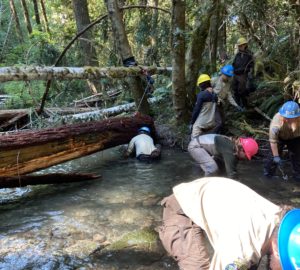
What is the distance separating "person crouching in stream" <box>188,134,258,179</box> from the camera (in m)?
4.98

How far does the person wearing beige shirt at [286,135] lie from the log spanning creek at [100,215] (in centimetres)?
33

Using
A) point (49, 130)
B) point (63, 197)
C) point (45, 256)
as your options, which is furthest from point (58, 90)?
point (45, 256)

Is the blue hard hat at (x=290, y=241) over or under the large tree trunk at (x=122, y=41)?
under

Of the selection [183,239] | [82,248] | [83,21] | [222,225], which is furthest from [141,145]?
[83,21]

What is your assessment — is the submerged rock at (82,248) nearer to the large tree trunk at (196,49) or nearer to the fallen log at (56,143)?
the fallen log at (56,143)

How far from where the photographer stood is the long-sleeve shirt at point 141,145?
7.45 meters

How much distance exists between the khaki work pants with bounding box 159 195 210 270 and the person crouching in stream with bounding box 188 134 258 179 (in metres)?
1.95

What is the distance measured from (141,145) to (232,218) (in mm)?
5180

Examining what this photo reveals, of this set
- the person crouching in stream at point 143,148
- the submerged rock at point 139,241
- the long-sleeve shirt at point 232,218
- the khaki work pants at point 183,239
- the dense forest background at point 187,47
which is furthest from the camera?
the dense forest background at point 187,47

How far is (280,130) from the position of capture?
5910 mm

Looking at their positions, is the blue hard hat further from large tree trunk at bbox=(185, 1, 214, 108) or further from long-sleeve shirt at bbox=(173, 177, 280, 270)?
large tree trunk at bbox=(185, 1, 214, 108)

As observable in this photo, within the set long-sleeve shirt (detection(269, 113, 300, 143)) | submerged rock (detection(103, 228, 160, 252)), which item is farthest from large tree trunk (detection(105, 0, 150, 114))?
submerged rock (detection(103, 228, 160, 252))

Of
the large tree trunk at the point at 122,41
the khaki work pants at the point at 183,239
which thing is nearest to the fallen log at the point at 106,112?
the large tree trunk at the point at 122,41

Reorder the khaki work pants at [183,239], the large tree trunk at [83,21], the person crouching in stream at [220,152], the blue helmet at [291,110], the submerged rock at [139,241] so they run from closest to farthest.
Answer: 1. the khaki work pants at [183,239]
2. the submerged rock at [139,241]
3. the person crouching in stream at [220,152]
4. the blue helmet at [291,110]
5. the large tree trunk at [83,21]
